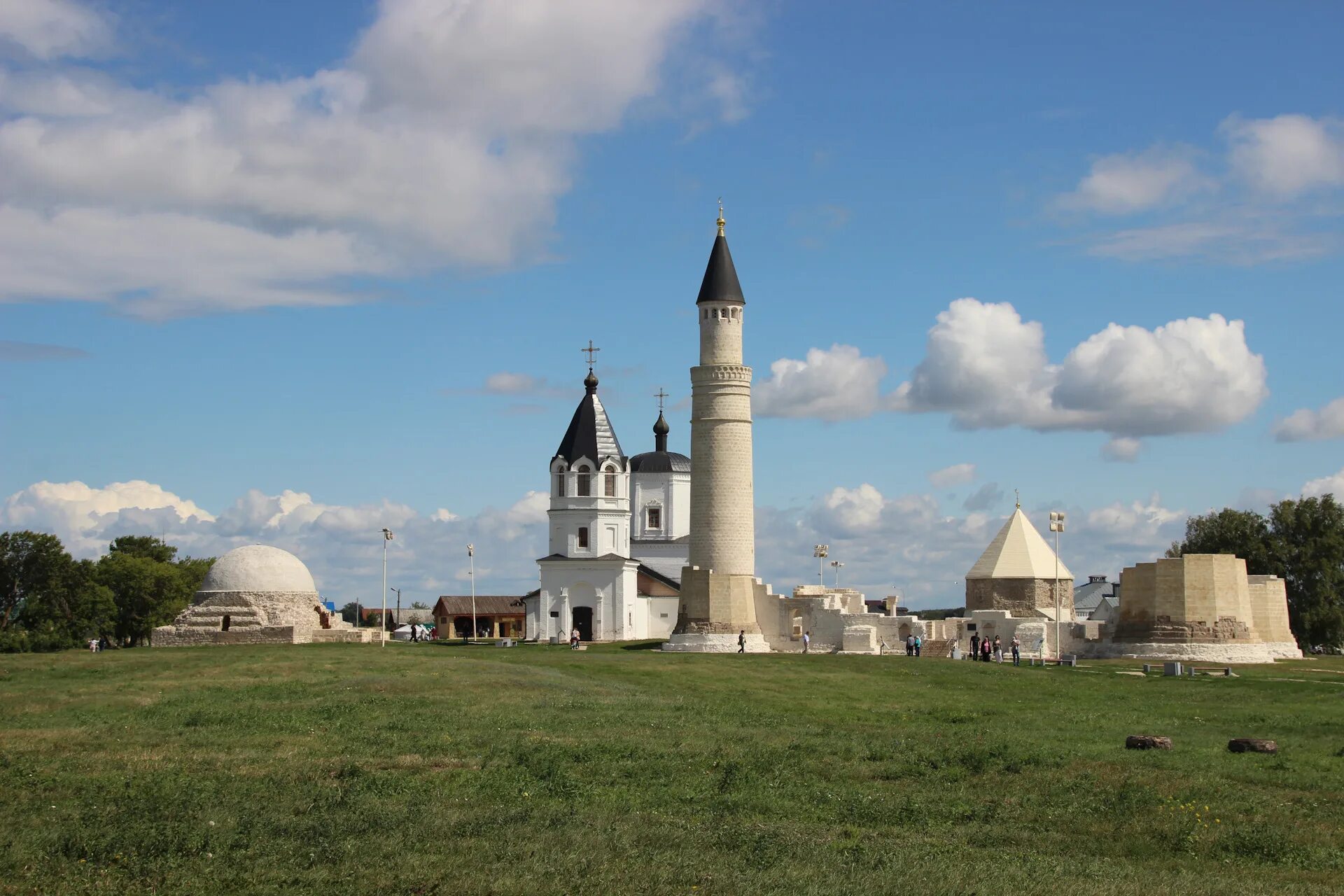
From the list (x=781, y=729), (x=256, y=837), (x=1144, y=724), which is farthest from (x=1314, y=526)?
(x=256, y=837)

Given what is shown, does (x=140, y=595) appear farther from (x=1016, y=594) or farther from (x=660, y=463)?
(x=1016, y=594)

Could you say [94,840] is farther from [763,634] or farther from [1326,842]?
[763,634]

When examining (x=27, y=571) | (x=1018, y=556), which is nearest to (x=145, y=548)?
(x=27, y=571)

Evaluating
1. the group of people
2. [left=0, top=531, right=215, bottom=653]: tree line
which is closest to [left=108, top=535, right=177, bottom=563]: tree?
[left=0, top=531, right=215, bottom=653]: tree line

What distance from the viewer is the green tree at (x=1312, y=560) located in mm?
62562

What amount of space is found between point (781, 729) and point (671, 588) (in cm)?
4402

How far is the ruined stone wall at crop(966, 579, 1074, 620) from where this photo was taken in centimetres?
5444

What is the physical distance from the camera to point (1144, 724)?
2445cm

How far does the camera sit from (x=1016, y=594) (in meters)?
54.6

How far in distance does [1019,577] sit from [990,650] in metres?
6.81

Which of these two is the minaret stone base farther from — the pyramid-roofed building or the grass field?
the grass field

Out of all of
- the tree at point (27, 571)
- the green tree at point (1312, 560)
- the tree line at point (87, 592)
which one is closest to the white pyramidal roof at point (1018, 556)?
the green tree at point (1312, 560)

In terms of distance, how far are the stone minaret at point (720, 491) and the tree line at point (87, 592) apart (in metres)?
25.0

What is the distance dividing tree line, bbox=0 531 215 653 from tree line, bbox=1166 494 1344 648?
4670cm
